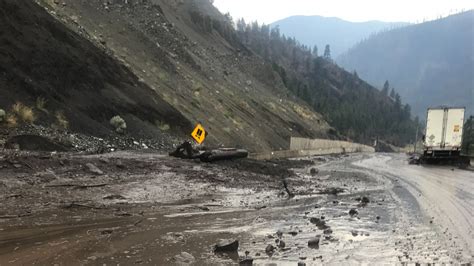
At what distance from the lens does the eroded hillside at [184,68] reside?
32.5m

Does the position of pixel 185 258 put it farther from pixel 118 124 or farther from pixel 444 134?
pixel 444 134

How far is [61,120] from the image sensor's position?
17984mm

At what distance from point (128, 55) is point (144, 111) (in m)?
12.5

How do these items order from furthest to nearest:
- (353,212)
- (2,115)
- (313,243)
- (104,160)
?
(2,115)
(104,160)
(353,212)
(313,243)

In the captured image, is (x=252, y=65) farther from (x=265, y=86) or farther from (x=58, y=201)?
(x=58, y=201)

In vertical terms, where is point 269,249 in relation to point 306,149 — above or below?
below

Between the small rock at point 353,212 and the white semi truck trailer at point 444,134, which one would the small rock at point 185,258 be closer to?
the small rock at point 353,212

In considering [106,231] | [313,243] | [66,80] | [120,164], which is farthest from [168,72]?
[313,243]

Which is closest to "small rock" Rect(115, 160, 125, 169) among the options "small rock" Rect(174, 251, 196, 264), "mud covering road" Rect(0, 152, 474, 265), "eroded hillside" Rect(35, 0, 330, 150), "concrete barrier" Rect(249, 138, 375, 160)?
"mud covering road" Rect(0, 152, 474, 265)

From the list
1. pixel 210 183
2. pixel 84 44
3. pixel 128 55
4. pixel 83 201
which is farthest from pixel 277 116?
pixel 83 201

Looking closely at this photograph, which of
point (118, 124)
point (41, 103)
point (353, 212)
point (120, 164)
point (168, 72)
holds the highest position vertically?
point (168, 72)

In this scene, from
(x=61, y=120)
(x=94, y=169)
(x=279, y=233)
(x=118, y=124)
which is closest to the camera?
(x=279, y=233)

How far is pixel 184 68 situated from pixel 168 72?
6164 millimetres

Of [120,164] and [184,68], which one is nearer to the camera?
[120,164]
